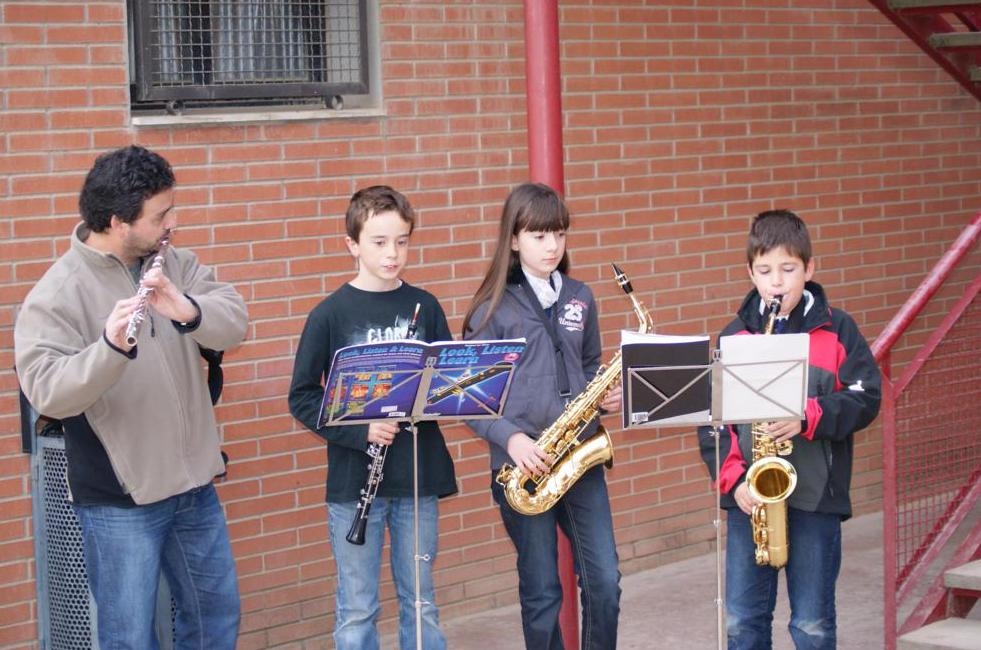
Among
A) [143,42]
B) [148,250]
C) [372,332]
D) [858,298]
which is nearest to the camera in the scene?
[148,250]

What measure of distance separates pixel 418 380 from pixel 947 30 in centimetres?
538

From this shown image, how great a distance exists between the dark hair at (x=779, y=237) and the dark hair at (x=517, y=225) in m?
0.67

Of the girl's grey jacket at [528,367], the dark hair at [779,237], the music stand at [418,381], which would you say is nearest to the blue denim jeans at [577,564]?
the girl's grey jacket at [528,367]

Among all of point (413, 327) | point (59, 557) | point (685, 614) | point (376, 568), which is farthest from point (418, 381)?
point (685, 614)

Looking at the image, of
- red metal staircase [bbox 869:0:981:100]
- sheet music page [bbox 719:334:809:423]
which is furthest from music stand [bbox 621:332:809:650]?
red metal staircase [bbox 869:0:981:100]

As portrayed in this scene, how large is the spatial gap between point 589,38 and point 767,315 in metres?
2.46

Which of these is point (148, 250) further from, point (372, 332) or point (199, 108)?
point (199, 108)

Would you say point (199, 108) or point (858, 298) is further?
→ point (858, 298)

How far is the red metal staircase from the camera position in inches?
324

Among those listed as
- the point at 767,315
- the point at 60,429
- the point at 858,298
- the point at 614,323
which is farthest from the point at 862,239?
the point at 60,429

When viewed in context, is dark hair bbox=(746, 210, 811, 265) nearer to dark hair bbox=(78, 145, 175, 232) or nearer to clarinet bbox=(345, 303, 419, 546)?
clarinet bbox=(345, 303, 419, 546)

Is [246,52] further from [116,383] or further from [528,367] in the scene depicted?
[116,383]

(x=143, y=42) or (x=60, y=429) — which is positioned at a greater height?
(x=143, y=42)

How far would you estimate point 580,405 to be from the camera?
5.27 metres
